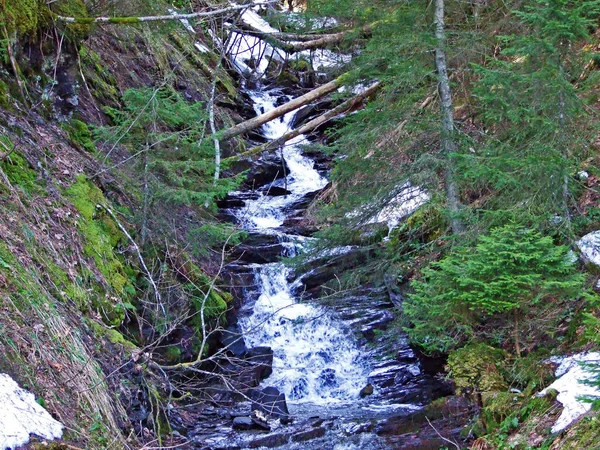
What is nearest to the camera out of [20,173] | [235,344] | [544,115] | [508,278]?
[20,173]

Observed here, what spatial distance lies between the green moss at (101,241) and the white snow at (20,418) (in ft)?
7.38

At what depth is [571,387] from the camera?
216 inches

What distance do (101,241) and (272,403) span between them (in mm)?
3300

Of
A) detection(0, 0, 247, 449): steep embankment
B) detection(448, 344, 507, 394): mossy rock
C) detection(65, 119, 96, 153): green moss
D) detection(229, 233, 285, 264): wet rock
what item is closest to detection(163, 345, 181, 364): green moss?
detection(0, 0, 247, 449): steep embankment

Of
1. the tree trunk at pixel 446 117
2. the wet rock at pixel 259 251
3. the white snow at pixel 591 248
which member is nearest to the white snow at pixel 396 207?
the tree trunk at pixel 446 117

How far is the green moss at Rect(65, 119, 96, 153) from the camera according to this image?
27.8 feet

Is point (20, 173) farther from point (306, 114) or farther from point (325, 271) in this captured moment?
point (306, 114)

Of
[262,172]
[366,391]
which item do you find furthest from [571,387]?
[262,172]

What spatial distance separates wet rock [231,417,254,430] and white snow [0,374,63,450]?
12.8ft

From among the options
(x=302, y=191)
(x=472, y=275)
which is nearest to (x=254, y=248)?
(x=302, y=191)

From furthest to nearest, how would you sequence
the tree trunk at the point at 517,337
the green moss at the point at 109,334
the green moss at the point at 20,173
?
the tree trunk at the point at 517,337 → the green moss at the point at 20,173 → the green moss at the point at 109,334

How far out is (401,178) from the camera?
8727 millimetres

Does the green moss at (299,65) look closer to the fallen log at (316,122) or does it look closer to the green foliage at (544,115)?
the fallen log at (316,122)

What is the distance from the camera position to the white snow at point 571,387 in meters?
4.88
